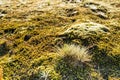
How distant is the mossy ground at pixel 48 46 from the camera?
21.8 feet

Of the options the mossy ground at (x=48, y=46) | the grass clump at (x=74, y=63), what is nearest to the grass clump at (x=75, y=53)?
the grass clump at (x=74, y=63)

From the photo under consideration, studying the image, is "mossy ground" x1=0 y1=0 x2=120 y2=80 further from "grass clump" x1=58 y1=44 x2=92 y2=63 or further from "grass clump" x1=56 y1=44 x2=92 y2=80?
"grass clump" x1=58 y1=44 x2=92 y2=63

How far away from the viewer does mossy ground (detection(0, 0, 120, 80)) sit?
6645 mm

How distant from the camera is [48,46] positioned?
7652 mm

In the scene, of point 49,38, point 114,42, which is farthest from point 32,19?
point 114,42

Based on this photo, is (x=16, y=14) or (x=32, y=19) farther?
(x=16, y=14)

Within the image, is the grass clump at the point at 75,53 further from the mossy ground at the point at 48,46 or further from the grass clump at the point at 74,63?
the mossy ground at the point at 48,46

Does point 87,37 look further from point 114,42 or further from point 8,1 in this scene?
point 8,1

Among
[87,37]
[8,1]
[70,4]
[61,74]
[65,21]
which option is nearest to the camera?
[61,74]

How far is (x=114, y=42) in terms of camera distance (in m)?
7.84

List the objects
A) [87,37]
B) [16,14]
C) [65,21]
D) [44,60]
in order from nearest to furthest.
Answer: [44,60]
[87,37]
[65,21]
[16,14]

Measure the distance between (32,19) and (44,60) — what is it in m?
3.00

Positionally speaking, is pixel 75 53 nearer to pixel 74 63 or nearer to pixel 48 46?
pixel 74 63

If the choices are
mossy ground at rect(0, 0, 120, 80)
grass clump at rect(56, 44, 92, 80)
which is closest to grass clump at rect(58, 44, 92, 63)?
grass clump at rect(56, 44, 92, 80)
